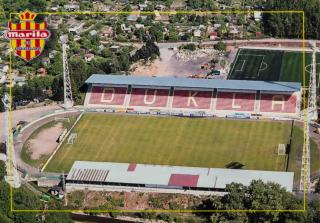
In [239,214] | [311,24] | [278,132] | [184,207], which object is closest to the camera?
[239,214]

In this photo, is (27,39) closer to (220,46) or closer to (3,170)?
(3,170)

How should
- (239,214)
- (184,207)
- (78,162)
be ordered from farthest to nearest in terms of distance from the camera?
1. (78,162)
2. (184,207)
3. (239,214)

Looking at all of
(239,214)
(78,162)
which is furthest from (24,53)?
(239,214)

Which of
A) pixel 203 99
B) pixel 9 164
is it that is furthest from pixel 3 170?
pixel 203 99

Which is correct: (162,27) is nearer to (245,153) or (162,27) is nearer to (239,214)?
(245,153)

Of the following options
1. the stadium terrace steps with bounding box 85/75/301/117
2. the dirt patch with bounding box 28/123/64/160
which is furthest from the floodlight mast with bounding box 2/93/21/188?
the stadium terrace steps with bounding box 85/75/301/117

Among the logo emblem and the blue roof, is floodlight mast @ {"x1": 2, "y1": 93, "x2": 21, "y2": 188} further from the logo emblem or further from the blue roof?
the logo emblem

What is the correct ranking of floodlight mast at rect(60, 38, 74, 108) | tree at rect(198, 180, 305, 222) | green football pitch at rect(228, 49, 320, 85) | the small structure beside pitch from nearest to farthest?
tree at rect(198, 180, 305, 222), the small structure beside pitch, floodlight mast at rect(60, 38, 74, 108), green football pitch at rect(228, 49, 320, 85)
